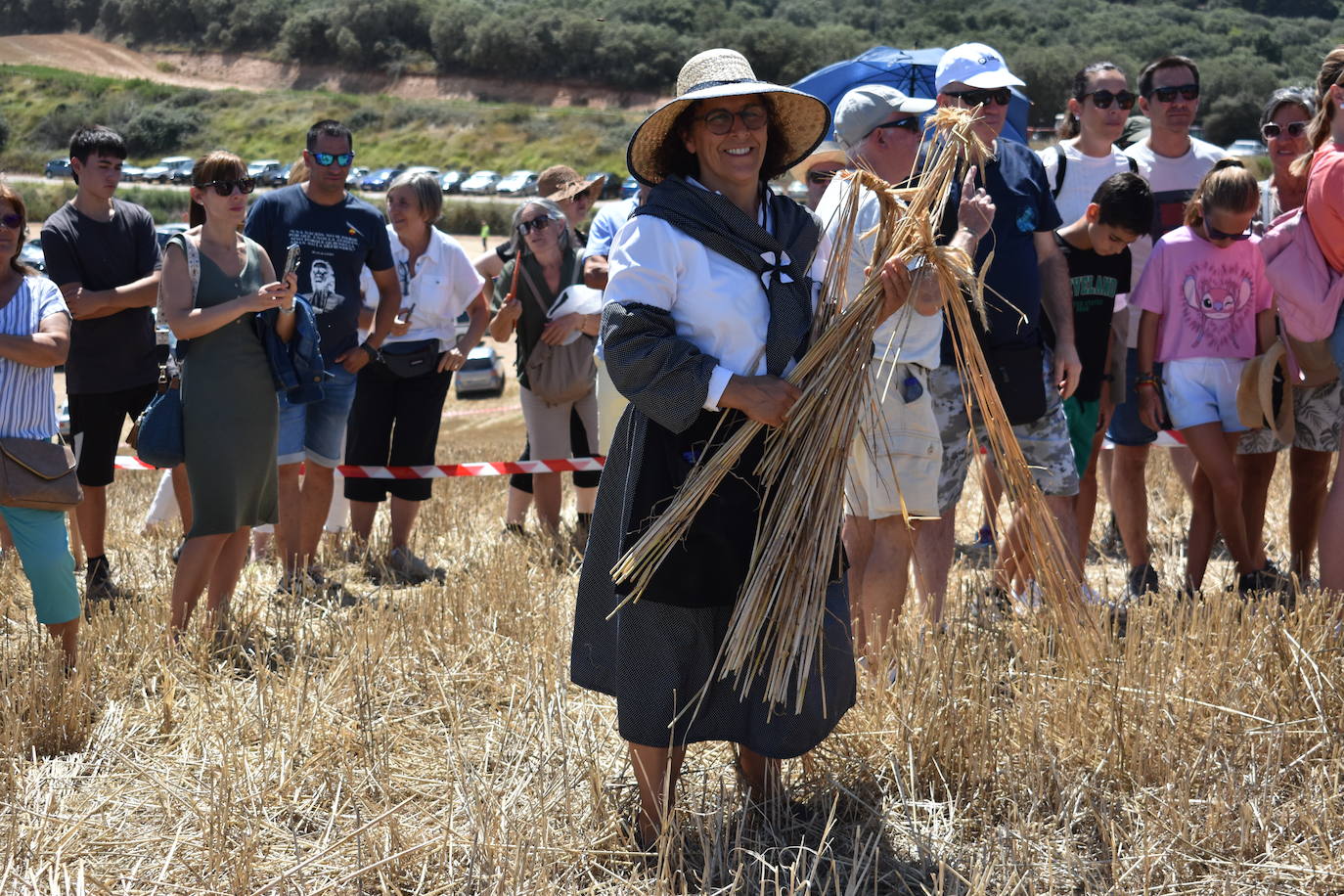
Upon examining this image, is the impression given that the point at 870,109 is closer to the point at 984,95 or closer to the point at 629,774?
the point at 984,95

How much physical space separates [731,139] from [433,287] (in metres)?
3.71

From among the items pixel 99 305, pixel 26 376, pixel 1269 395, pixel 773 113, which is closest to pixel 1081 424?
pixel 1269 395

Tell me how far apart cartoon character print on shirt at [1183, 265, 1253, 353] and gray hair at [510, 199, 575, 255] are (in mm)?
3054

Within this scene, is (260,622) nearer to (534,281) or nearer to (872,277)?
(534,281)

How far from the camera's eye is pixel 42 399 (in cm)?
444

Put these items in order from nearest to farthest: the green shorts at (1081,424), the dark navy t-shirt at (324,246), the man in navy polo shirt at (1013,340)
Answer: the man in navy polo shirt at (1013,340)
the green shorts at (1081,424)
the dark navy t-shirt at (324,246)

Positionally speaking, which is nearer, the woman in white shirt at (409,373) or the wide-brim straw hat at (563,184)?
the woman in white shirt at (409,373)

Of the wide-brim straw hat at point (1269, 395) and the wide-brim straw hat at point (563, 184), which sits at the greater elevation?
the wide-brim straw hat at point (563, 184)

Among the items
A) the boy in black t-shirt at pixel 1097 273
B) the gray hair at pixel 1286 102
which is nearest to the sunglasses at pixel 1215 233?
the boy in black t-shirt at pixel 1097 273

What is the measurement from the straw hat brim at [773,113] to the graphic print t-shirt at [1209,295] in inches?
97.2

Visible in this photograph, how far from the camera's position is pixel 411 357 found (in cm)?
659

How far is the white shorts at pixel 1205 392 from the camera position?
5332 mm

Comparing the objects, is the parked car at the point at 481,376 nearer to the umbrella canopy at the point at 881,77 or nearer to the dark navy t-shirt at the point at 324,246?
the umbrella canopy at the point at 881,77

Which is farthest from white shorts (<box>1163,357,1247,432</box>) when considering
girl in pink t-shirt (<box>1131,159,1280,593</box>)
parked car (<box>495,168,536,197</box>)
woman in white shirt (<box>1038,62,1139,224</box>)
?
parked car (<box>495,168,536,197</box>)
